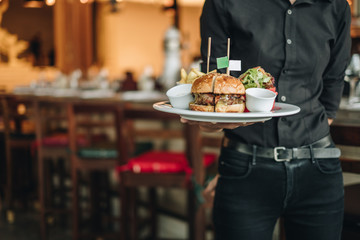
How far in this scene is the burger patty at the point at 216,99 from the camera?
1.09 m

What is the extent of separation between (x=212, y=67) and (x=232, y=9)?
17 cm

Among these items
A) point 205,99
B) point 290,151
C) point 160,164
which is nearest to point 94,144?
point 160,164

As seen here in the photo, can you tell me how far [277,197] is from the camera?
3.59ft

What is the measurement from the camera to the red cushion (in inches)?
81.7

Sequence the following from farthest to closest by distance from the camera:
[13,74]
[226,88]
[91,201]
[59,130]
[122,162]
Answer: [13,74], [59,130], [91,201], [122,162], [226,88]

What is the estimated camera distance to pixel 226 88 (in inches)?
42.3

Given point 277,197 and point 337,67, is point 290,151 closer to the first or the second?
point 277,197

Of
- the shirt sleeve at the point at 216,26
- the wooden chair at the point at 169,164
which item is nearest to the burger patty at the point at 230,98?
the shirt sleeve at the point at 216,26

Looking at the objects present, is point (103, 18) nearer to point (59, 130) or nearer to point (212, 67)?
point (59, 130)

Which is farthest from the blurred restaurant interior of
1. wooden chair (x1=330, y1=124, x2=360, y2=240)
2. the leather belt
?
the leather belt

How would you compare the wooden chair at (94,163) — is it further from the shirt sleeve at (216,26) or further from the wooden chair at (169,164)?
the shirt sleeve at (216,26)

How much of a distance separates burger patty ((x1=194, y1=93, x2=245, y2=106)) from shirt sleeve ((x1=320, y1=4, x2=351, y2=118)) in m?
0.31

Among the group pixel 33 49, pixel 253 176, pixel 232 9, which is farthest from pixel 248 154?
pixel 33 49

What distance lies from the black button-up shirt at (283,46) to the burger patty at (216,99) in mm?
Answer: 87
